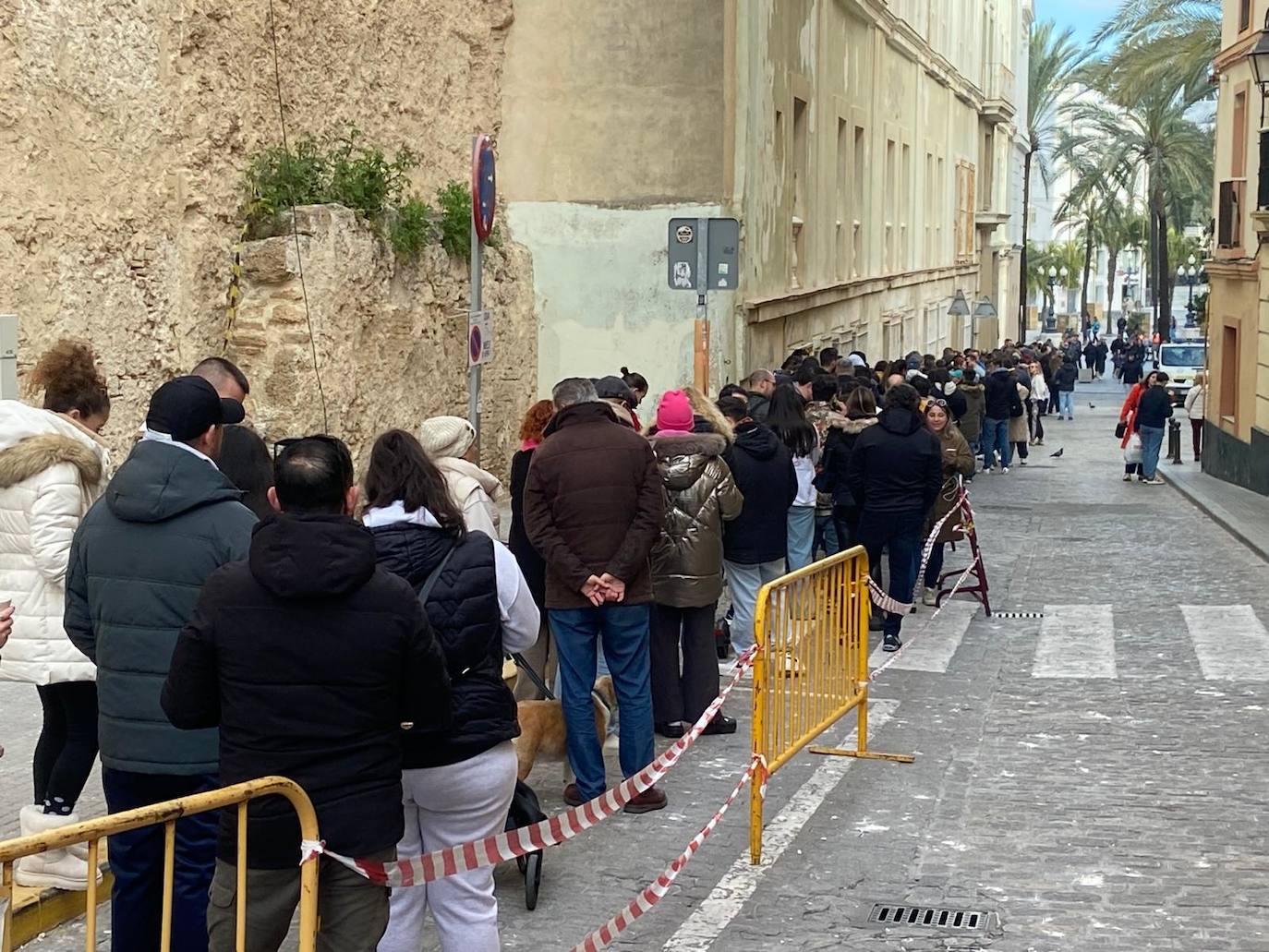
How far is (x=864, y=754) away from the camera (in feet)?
28.0

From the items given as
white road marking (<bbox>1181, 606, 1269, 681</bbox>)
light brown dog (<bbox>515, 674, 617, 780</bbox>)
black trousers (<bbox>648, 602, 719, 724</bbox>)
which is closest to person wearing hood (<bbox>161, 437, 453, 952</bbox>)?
light brown dog (<bbox>515, 674, 617, 780</bbox>)

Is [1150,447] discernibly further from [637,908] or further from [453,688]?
[453,688]

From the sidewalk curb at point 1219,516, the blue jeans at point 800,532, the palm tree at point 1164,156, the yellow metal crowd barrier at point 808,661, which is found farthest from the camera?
the palm tree at point 1164,156

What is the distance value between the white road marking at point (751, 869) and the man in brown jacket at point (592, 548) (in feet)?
2.64

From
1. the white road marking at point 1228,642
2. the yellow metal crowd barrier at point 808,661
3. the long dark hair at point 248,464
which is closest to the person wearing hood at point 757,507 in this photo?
the yellow metal crowd barrier at point 808,661

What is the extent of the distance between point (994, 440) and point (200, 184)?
1838cm

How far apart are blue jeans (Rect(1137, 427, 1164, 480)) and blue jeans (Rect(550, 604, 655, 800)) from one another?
799 inches

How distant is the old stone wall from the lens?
34.9 feet

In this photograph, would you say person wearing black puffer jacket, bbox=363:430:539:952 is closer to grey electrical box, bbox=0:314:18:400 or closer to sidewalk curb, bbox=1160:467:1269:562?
grey electrical box, bbox=0:314:18:400

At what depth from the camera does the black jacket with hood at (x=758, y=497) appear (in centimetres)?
1014

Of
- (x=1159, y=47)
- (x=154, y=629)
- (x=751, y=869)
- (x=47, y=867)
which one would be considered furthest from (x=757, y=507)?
(x=1159, y=47)

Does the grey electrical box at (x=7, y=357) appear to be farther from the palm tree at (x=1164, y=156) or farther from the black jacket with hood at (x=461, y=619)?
the palm tree at (x=1164, y=156)

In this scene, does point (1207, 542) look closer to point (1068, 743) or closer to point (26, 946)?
point (1068, 743)

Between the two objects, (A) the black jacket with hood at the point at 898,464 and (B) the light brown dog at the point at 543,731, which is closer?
(B) the light brown dog at the point at 543,731
